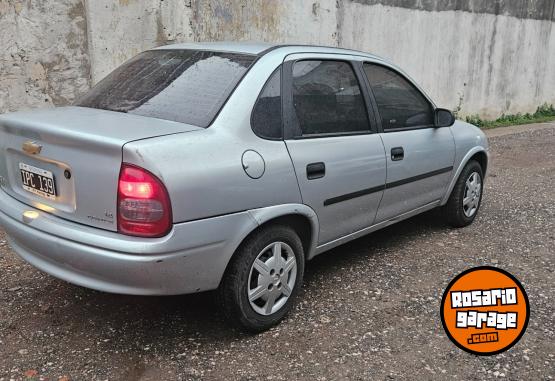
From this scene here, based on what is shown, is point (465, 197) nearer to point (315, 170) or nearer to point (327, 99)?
point (327, 99)

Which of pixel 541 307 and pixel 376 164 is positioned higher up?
pixel 376 164

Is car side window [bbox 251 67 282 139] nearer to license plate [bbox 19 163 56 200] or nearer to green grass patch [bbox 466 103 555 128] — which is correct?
license plate [bbox 19 163 56 200]

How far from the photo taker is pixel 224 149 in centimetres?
280

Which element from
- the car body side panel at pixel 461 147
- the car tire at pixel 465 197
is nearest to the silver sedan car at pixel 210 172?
the car body side panel at pixel 461 147

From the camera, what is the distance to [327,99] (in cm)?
356

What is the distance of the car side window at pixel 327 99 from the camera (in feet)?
11.0

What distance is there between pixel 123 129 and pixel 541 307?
2787 millimetres

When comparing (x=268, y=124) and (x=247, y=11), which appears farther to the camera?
(x=247, y=11)

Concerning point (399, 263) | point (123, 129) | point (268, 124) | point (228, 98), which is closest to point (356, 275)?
point (399, 263)

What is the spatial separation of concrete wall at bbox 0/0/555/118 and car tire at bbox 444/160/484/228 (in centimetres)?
372

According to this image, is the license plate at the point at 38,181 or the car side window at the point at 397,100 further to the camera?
the car side window at the point at 397,100

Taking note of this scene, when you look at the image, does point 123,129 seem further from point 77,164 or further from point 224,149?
point 224,149

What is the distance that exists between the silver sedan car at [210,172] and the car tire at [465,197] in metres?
1.05

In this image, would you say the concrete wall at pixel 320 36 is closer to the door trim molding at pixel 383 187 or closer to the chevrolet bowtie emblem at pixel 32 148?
the chevrolet bowtie emblem at pixel 32 148
